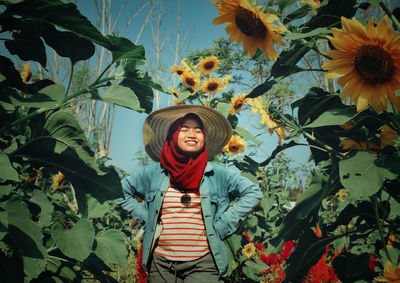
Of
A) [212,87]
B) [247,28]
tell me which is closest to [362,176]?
[247,28]

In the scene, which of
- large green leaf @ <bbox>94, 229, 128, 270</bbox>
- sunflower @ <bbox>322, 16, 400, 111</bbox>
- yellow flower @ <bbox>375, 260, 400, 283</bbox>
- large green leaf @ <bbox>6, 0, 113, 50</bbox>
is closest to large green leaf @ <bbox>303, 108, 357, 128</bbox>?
sunflower @ <bbox>322, 16, 400, 111</bbox>

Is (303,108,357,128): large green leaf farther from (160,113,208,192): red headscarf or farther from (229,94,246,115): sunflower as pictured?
(229,94,246,115): sunflower

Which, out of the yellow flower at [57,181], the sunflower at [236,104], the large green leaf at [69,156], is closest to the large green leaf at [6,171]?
the large green leaf at [69,156]

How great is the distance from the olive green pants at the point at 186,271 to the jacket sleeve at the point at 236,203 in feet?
0.52

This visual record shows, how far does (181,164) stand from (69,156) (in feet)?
2.26

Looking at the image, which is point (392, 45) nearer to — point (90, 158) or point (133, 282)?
point (90, 158)

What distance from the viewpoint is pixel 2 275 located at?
0.70 m

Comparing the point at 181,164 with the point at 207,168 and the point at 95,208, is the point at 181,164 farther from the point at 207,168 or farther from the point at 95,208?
the point at 95,208

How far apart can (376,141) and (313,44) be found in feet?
1.54

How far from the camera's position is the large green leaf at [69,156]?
91 centimetres

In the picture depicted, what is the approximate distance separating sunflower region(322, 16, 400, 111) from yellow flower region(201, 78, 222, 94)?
6.63 feet

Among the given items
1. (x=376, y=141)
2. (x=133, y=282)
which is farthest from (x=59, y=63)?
(x=376, y=141)

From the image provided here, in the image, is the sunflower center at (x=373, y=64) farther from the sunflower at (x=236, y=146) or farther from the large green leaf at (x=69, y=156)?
the sunflower at (x=236, y=146)

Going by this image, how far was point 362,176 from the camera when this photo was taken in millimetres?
696
